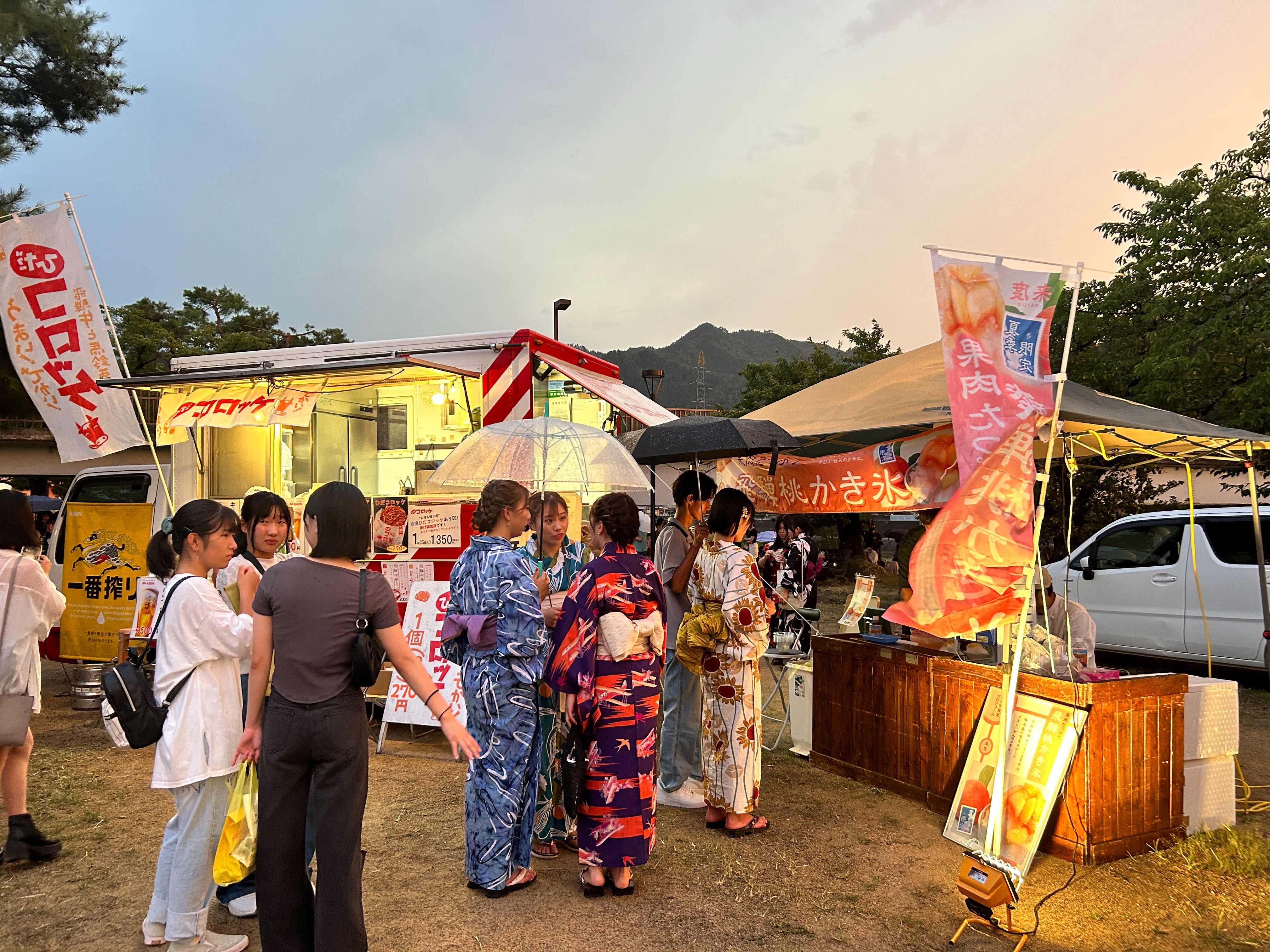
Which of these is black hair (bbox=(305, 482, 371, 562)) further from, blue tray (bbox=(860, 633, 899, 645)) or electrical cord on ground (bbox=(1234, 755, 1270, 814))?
electrical cord on ground (bbox=(1234, 755, 1270, 814))

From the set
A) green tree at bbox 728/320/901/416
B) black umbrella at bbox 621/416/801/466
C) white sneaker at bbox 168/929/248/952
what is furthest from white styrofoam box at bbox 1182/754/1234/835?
green tree at bbox 728/320/901/416

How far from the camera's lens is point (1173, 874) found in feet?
11.9

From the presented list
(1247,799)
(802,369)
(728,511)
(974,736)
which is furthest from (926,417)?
(802,369)

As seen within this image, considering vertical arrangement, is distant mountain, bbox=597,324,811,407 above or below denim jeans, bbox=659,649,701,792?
above

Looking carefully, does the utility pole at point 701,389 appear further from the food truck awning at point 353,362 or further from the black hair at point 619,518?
the black hair at point 619,518

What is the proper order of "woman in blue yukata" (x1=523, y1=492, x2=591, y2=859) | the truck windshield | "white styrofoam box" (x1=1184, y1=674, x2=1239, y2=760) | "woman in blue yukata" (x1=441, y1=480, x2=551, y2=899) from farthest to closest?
1. the truck windshield
2. "white styrofoam box" (x1=1184, y1=674, x2=1239, y2=760)
3. "woman in blue yukata" (x1=523, y1=492, x2=591, y2=859)
4. "woman in blue yukata" (x1=441, y1=480, x2=551, y2=899)

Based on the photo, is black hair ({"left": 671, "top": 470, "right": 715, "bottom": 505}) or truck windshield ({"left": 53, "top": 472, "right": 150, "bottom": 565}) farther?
truck windshield ({"left": 53, "top": 472, "right": 150, "bottom": 565})

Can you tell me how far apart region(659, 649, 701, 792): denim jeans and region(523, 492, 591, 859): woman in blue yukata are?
92 cm

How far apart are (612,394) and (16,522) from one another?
12.9 feet

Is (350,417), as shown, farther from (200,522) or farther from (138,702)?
(138,702)

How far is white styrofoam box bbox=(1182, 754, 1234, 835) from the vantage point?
402 centimetres

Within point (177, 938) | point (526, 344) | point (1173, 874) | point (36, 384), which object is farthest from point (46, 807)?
point (1173, 874)

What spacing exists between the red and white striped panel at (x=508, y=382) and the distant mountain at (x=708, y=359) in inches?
2353

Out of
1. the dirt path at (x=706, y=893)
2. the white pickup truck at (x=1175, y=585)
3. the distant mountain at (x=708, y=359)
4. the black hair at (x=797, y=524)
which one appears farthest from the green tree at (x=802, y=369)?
the distant mountain at (x=708, y=359)
